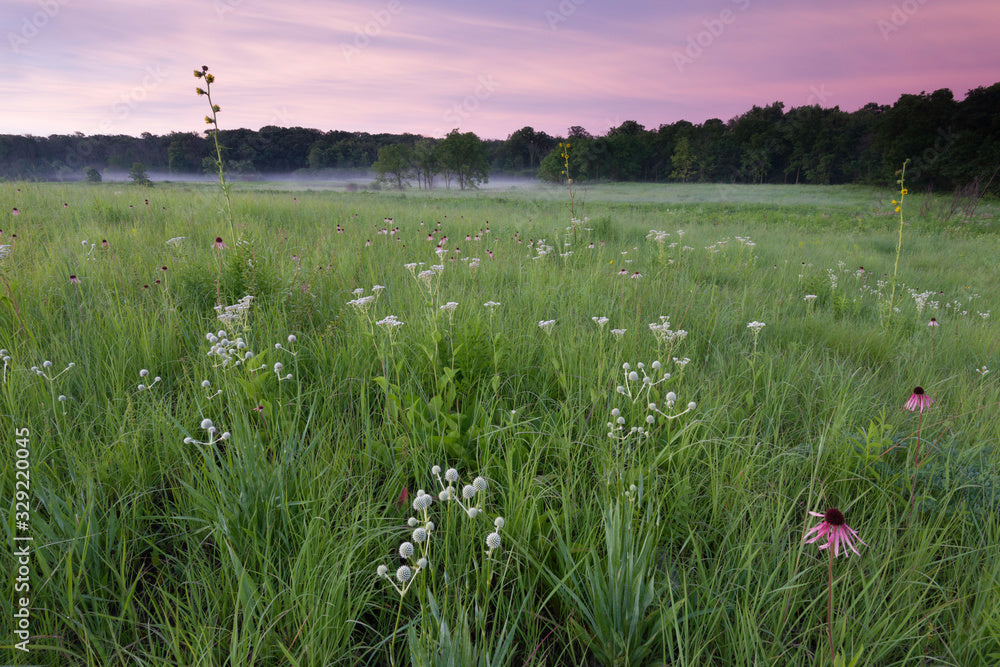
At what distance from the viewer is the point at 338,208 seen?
9969 millimetres

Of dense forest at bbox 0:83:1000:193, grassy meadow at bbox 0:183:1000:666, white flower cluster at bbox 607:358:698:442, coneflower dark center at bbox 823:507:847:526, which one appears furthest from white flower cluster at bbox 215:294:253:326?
dense forest at bbox 0:83:1000:193

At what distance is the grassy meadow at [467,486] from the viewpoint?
4.33 feet

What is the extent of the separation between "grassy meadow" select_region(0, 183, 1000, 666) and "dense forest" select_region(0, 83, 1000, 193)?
4822 cm

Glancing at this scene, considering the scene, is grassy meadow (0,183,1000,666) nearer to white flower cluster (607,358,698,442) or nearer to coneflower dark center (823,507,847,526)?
white flower cluster (607,358,698,442)

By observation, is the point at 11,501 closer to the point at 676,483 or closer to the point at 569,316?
the point at 676,483

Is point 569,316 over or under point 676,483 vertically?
over

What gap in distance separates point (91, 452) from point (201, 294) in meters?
2.02

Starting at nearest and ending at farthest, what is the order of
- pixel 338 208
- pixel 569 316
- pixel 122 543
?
pixel 122 543 → pixel 569 316 → pixel 338 208

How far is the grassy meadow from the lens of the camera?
1.32m

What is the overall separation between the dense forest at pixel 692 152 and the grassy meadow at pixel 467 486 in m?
48.2

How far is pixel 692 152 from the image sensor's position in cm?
7981

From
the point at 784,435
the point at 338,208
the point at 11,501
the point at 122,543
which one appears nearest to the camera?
the point at 122,543

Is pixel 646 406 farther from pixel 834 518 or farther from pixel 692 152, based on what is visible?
pixel 692 152

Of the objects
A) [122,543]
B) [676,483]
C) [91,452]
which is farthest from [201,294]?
[676,483]
